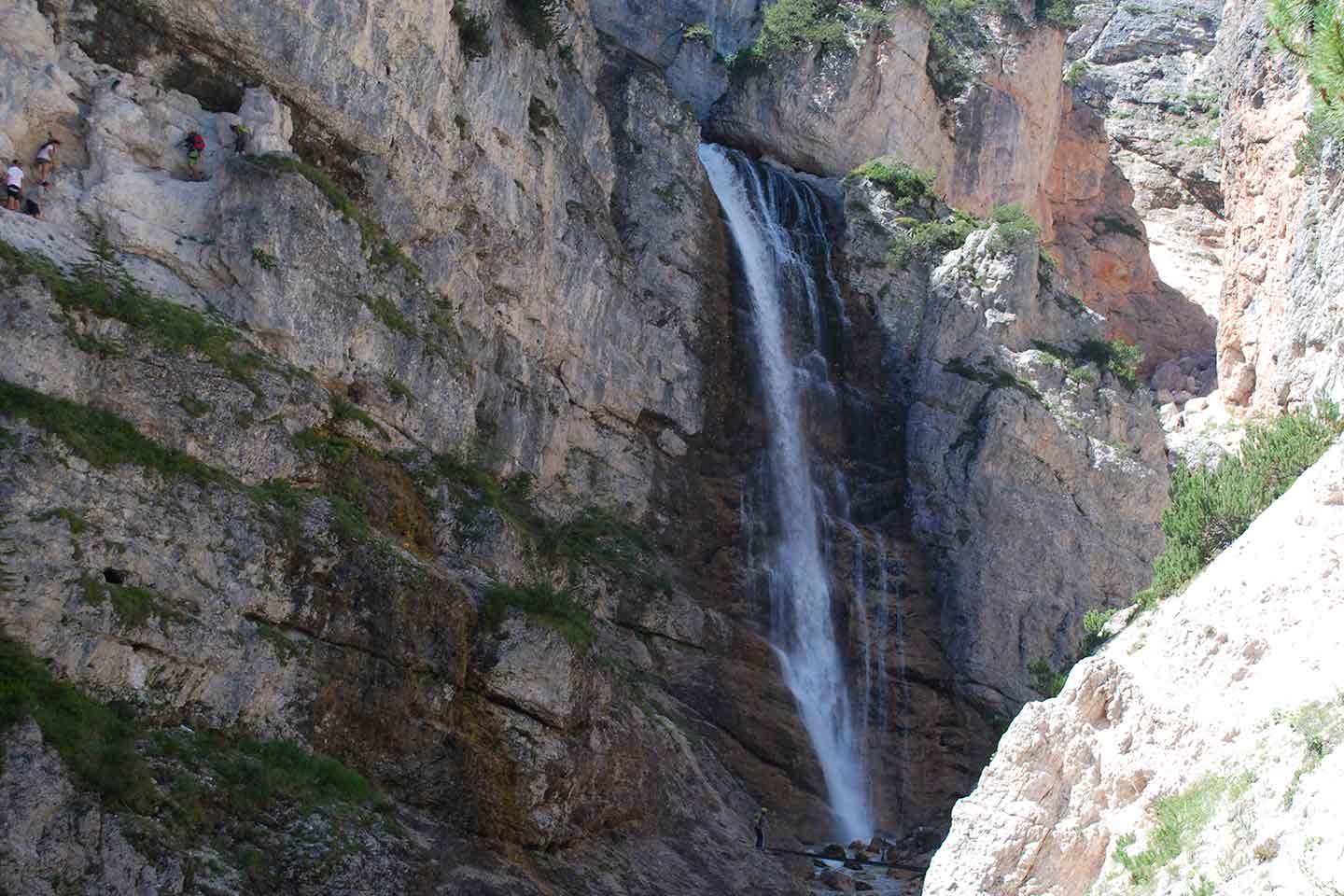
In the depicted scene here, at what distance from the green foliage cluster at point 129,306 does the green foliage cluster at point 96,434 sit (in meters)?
1.65

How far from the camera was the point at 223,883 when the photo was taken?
16625 mm

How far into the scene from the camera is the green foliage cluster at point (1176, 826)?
13.9 m

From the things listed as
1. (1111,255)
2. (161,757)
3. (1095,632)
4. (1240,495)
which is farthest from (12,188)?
(1111,255)

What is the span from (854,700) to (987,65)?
89.9ft

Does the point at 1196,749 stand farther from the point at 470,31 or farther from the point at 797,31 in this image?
the point at 797,31

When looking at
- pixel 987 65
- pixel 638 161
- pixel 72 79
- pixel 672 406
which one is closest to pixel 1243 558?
pixel 72 79

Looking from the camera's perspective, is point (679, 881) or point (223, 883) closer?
point (223, 883)

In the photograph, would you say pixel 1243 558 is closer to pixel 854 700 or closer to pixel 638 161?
pixel 854 700

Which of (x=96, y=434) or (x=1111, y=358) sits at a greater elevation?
(x=1111, y=358)

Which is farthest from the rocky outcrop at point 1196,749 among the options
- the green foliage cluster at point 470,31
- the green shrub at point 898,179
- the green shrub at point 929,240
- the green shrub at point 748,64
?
the green shrub at point 748,64

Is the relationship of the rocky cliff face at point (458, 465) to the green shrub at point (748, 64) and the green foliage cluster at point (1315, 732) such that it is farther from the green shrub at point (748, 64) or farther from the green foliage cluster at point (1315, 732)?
the green foliage cluster at point (1315, 732)

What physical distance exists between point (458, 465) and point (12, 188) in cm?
932

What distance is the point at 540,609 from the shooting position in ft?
78.8

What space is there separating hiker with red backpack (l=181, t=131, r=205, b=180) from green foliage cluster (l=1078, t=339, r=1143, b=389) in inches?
1083
